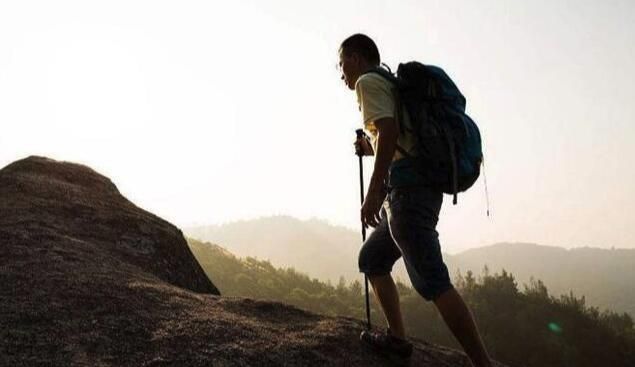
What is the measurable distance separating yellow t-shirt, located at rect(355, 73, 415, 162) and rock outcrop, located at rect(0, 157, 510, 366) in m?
1.70

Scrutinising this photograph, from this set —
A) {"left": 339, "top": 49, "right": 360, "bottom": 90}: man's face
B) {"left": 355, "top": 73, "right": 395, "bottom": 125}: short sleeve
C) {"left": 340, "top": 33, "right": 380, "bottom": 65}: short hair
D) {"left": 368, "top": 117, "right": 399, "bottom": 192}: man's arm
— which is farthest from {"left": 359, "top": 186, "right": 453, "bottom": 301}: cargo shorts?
{"left": 340, "top": 33, "right": 380, "bottom": 65}: short hair

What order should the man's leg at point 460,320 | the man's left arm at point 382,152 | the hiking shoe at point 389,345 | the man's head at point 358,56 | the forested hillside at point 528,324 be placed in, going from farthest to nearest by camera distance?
the forested hillside at point 528,324 → the hiking shoe at point 389,345 → the man's head at point 358,56 → the man's left arm at point 382,152 → the man's leg at point 460,320

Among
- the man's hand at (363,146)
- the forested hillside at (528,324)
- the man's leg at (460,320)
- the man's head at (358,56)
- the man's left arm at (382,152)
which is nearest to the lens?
the man's leg at (460,320)

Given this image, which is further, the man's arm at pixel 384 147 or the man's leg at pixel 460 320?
the man's arm at pixel 384 147

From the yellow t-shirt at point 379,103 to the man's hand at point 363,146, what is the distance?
952 millimetres

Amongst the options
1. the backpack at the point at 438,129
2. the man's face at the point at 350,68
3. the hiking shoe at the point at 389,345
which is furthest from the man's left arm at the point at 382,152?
the hiking shoe at the point at 389,345

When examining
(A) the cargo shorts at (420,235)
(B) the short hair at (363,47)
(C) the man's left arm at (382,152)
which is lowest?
(A) the cargo shorts at (420,235)

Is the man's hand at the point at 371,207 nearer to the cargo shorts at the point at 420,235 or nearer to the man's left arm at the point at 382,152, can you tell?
the man's left arm at the point at 382,152

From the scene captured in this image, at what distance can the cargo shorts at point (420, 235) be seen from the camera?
3.69 meters

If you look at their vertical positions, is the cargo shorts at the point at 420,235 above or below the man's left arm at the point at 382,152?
below

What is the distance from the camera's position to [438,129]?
3771 millimetres

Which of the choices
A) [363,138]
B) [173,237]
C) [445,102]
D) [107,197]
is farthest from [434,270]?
[107,197]

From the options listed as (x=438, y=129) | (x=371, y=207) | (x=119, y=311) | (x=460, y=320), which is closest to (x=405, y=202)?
(x=371, y=207)

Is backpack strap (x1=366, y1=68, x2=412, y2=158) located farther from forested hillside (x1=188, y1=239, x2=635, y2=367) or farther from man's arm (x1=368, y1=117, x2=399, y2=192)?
forested hillside (x1=188, y1=239, x2=635, y2=367)
